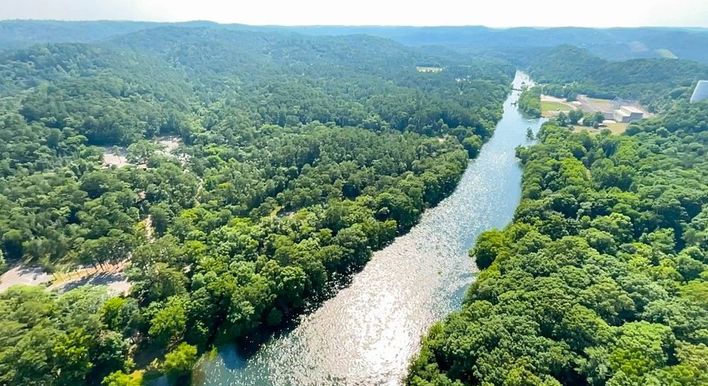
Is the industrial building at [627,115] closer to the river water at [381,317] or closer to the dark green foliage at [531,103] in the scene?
the dark green foliage at [531,103]

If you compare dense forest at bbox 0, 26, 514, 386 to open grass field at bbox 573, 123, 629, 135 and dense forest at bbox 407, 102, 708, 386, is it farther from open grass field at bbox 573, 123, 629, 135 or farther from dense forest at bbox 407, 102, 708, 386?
open grass field at bbox 573, 123, 629, 135

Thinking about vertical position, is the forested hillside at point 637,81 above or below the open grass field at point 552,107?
above

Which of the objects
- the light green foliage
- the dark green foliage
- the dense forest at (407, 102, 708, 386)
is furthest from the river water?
the dark green foliage

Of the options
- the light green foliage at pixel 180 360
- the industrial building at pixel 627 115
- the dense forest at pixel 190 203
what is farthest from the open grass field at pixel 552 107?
the light green foliage at pixel 180 360

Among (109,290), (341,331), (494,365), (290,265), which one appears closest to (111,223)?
(109,290)

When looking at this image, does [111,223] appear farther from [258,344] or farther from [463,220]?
[463,220]

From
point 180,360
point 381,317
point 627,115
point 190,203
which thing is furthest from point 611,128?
point 180,360

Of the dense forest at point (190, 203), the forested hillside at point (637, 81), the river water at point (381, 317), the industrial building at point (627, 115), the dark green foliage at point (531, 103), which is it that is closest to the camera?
the dense forest at point (190, 203)
